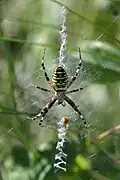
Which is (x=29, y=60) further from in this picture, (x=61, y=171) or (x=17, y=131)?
(x=61, y=171)

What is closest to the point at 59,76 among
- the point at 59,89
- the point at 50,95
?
the point at 59,89

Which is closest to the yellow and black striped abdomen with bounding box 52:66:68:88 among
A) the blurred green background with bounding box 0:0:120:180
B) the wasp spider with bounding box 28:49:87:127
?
the wasp spider with bounding box 28:49:87:127

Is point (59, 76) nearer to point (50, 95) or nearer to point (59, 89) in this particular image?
point (59, 89)

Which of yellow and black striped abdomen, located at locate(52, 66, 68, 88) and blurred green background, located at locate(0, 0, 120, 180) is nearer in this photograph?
yellow and black striped abdomen, located at locate(52, 66, 68, 88)

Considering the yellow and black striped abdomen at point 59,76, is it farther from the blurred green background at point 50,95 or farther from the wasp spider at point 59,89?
the blurred green background at point 50,95

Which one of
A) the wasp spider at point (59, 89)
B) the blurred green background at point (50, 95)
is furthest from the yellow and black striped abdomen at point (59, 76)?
the blurred green background at point (50, 95)

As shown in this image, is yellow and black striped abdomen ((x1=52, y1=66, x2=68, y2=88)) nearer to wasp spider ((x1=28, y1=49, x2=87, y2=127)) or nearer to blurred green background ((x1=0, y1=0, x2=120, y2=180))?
wasp spider ((x1=28, y1=49, x2=87, y2=127))

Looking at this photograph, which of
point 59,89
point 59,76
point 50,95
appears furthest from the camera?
point 50,95

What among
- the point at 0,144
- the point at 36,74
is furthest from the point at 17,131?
the point at 36,74

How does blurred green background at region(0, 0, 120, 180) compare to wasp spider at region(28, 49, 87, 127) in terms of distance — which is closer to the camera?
wasp spider at region(28, 49, 87, 127)
